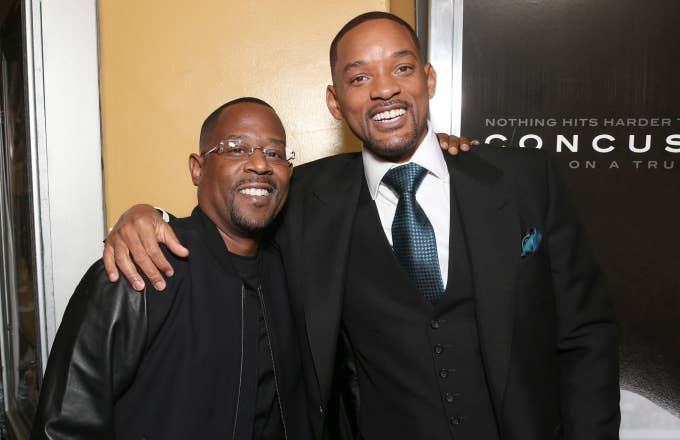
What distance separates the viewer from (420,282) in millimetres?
1521

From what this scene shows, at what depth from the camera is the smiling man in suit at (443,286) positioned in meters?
1.47

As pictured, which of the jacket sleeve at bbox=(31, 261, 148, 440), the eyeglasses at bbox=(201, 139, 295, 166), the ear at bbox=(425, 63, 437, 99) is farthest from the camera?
the ear at bbox=(425, 63, 437, 99)

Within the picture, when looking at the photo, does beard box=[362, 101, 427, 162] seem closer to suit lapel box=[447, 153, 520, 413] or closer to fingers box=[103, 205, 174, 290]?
suit lapel box=[447, 153, 520, 413]

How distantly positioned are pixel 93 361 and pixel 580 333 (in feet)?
4.04

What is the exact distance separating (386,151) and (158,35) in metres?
1.06

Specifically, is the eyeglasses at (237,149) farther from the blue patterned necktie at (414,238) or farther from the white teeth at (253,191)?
the blue patterned necktie at (414,238)

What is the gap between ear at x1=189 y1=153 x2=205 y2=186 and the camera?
163 cm

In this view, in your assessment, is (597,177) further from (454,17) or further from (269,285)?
(269,285)

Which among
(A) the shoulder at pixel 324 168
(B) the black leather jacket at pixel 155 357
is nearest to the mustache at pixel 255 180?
(B) the black leather jacket at pixel 155 357

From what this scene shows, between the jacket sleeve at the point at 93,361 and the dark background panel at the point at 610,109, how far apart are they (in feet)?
Result: 4.73

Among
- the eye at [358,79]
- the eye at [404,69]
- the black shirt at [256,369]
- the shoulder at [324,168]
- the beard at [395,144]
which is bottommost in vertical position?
the black shirt at [256,369]

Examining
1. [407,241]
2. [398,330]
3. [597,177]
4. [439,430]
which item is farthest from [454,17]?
[439,430]

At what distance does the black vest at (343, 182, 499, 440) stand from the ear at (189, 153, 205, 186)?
509 mm

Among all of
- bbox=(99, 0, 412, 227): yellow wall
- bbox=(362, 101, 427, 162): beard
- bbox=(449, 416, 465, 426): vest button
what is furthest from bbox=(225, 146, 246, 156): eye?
bbox=(449, 416, 465, 426): vest button
